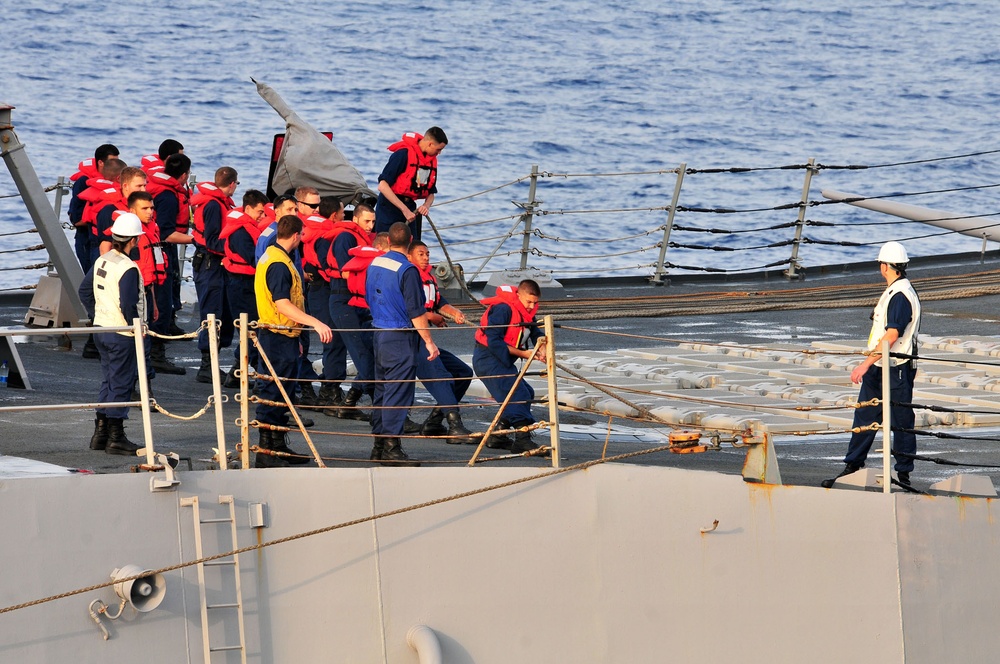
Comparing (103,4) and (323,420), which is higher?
(103,4)

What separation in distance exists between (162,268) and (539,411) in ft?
9.73

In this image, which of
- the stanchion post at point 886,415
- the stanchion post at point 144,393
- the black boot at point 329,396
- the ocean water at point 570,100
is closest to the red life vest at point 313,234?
the black boot at point 329,396

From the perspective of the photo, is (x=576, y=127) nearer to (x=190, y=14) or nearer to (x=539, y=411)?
(x=190, y=14)

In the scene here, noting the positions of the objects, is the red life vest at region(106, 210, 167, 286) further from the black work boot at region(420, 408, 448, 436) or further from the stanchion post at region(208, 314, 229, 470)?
the stanchion post at region(208, 314, 229, 470)

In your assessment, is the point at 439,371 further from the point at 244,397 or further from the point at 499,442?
the point at 244,397

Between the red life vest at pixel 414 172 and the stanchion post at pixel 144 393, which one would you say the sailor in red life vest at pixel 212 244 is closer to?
the red life vest at pixel 414 172

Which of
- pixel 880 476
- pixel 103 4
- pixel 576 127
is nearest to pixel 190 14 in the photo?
pixel 103 4

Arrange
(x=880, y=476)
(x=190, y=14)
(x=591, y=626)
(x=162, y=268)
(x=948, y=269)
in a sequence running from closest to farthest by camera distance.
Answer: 1. (x=591, y=626)
2. (x=880, y=476)
3. (x=162, y=268)
4. (x=948, y=269)
5. (x=190, y=14)

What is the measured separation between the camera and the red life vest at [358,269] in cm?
876

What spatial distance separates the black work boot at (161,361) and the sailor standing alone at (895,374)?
5433mm

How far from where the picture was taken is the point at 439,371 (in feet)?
27.8

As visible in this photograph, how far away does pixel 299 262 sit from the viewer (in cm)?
924

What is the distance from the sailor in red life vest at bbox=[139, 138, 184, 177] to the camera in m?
10.8

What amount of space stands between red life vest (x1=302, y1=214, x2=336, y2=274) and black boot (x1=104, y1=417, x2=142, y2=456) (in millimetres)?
2312
